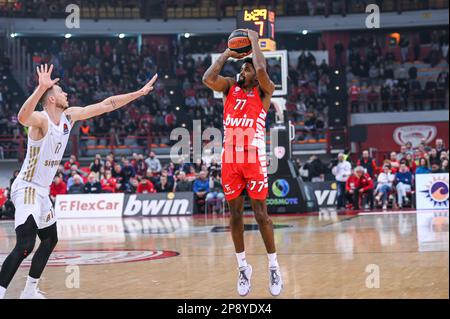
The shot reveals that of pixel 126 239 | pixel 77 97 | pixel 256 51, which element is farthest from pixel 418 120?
pixel 256 51

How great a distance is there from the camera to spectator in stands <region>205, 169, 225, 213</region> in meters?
24.0

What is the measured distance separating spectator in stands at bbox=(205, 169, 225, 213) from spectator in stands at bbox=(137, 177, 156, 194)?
1938mm

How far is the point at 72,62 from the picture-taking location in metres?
38.9

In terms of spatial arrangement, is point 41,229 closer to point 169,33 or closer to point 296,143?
point 296,143

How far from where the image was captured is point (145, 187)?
24797mm

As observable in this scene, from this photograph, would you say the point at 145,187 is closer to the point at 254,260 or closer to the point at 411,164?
the point at 411,164

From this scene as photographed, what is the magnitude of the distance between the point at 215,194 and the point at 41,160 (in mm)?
16387

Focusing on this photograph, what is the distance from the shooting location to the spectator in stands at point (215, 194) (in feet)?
78.7

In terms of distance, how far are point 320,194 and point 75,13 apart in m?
15.9

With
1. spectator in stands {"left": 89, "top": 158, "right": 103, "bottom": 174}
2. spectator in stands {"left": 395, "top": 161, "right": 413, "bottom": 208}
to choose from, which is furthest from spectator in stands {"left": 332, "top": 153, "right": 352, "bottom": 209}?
spectator in stands {"left": 89, "top": 158, "right": 103, "bottom": 174}

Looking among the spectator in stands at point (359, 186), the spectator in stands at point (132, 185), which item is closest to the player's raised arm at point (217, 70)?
the spectator in stands at point (359, 186)

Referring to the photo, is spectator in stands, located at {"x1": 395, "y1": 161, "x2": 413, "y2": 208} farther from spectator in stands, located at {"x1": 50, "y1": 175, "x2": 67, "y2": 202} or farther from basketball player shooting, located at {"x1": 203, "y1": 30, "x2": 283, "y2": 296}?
basketball player shooting, located at {"x1": 203, "y1": 30, "x2": 283, "y2": 296}

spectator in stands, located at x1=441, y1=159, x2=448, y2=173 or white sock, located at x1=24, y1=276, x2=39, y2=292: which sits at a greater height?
spectator in stands, located at x1=441, y1=159, x2=448, y2=173

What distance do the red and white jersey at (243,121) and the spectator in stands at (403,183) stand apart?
52.8 ft
